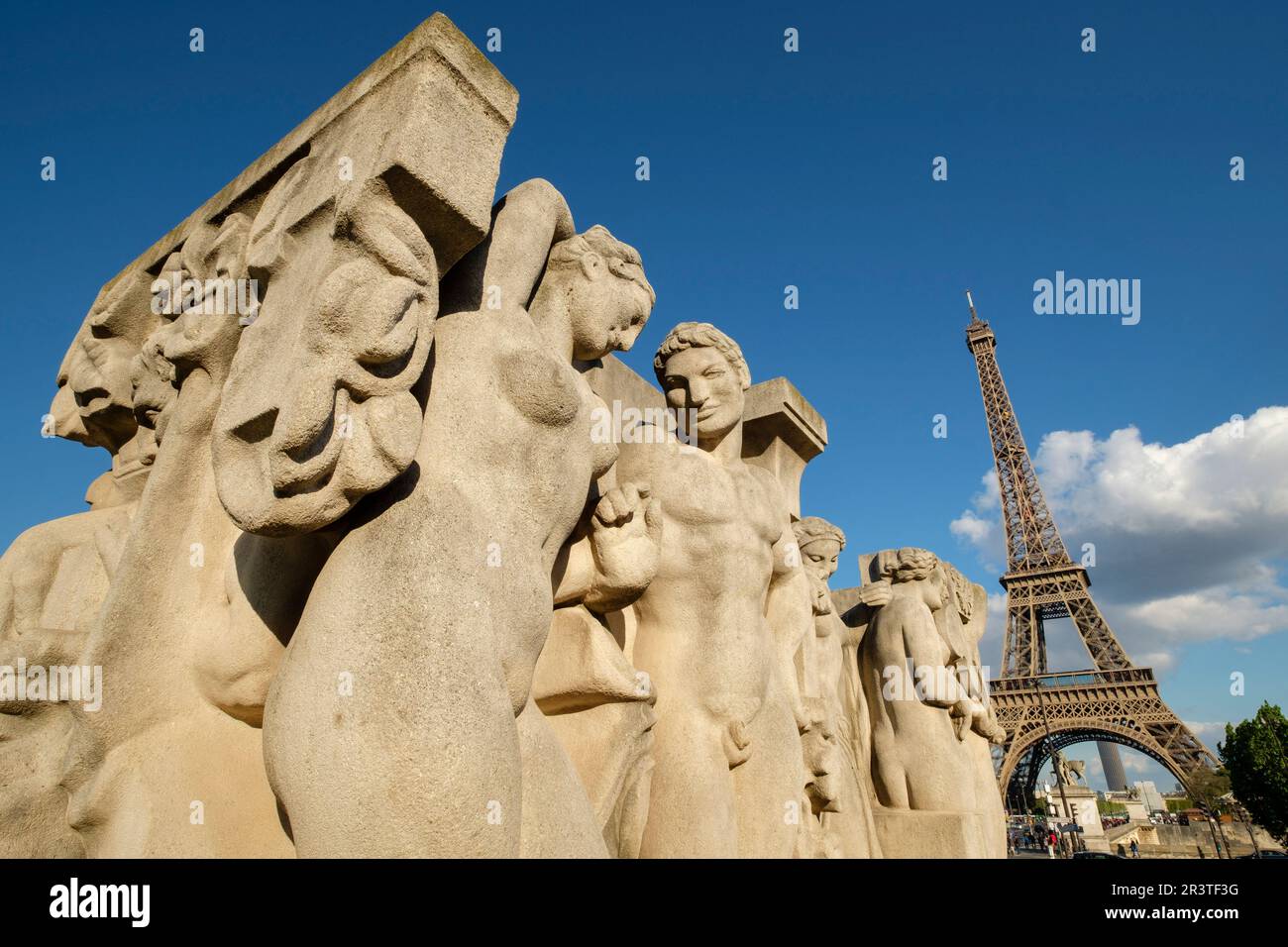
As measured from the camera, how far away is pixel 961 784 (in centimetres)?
632

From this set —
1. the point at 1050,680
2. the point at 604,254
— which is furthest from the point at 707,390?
the point at 1050,680

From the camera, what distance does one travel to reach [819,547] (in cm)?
599

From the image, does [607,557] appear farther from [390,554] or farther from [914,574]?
[914,574]

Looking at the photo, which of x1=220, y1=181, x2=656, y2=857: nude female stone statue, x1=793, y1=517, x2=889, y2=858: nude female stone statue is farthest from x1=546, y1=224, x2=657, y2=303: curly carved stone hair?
x1=793, y1=517, x2=889, y2=858: nude female stone statue

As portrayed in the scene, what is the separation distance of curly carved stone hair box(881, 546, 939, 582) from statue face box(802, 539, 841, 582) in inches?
48.2

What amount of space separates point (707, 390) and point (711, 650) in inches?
50.3

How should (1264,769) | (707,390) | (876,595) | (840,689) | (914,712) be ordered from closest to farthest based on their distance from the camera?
(707,390) < (914,712) < (840,689) < (876,595) < (1264,769)

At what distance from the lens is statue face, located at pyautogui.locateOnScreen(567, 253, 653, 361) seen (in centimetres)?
315

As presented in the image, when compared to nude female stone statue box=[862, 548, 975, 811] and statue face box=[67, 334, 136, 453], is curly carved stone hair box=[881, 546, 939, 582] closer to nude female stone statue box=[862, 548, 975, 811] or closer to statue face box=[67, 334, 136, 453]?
nude female stone statue box=[862, 548, 975, 811]

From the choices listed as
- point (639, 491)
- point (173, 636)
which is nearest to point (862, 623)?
point (639, 491)

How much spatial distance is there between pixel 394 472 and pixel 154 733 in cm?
115

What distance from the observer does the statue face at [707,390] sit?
4348 mm
